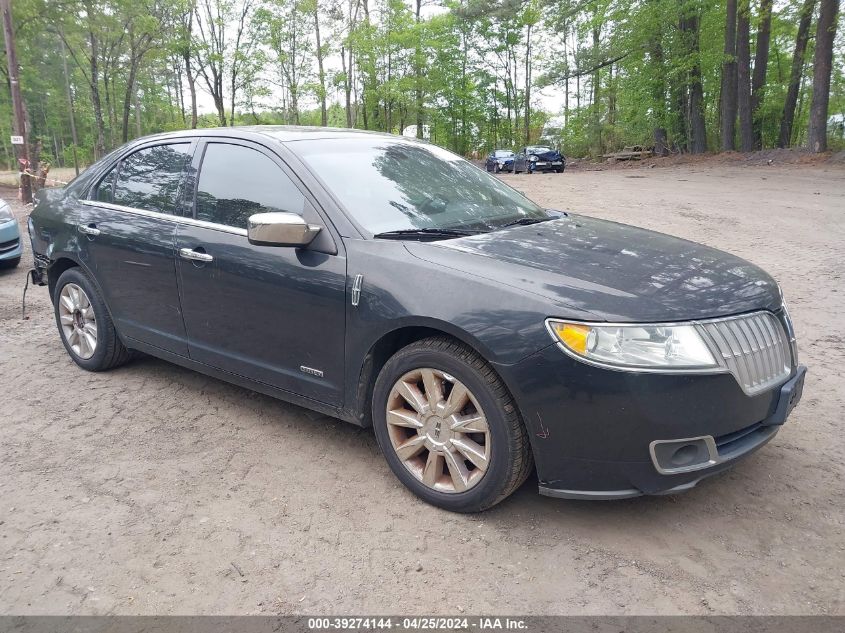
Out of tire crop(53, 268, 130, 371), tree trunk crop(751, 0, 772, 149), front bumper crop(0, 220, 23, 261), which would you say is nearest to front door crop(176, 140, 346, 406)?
tire crop(53, 268, 130, 371)

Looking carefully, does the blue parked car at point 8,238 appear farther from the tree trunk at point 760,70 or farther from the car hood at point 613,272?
the tree trunk at point 760,70

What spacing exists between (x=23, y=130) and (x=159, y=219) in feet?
49.6

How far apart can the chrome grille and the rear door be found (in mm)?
2956

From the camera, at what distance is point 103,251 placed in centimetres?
432

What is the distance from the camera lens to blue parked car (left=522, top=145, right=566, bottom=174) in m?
30.6

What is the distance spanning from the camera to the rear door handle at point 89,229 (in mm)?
4371

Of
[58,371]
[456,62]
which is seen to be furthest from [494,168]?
[58,371]

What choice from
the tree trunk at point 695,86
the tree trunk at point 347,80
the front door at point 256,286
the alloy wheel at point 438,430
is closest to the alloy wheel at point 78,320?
the front door at point 256,286

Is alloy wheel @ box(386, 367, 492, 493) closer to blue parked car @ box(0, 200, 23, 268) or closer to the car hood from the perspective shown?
the car hood

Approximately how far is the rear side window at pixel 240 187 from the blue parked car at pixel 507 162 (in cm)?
2865

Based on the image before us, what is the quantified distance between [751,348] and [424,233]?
1.54 meters

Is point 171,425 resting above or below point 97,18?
below

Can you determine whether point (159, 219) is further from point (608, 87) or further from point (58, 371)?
point (608, 87)

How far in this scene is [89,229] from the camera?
441 cm
